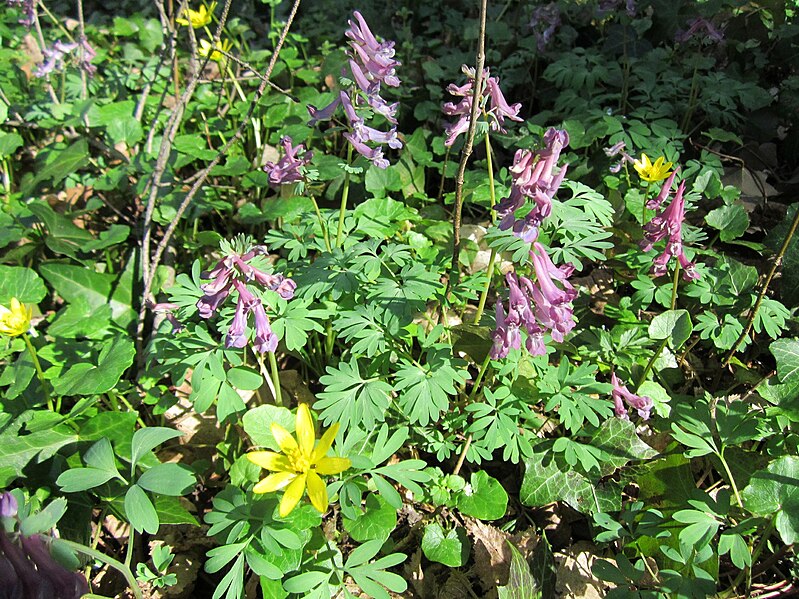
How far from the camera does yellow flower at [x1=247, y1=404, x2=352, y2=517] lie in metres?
1.83

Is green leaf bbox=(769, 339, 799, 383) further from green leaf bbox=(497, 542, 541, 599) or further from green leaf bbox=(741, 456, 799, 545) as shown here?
green leaf bbox=(497, 542, 541, 599)

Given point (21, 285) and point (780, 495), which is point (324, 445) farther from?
point (21, 285)

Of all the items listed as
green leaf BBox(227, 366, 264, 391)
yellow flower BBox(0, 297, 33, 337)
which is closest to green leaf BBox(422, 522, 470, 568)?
green leaf BBox(227, 366, 264, 391)

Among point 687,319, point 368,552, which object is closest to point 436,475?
point 368,552

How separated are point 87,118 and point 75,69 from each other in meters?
0.99

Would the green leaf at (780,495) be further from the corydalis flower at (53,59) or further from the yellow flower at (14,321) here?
the corydalis flower at (53,59)

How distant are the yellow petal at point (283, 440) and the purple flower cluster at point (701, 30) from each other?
3.55 m

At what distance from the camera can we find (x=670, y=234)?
7.89 feet

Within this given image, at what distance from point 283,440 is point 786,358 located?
6.59ft

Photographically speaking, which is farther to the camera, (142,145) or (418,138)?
(142,145)

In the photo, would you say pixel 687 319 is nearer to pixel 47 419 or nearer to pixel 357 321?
pixel 357 321

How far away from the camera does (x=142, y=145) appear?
157 inches

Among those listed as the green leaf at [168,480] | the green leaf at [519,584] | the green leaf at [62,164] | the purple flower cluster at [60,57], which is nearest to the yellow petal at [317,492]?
the green leaf at [168,480]

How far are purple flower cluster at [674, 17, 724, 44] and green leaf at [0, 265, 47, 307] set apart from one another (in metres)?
4.12
